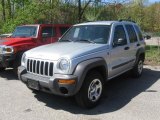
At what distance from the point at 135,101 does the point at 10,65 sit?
4.04 metres

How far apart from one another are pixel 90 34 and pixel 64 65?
1662mm

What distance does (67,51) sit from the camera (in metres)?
5.74

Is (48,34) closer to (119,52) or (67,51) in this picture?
(119,52)

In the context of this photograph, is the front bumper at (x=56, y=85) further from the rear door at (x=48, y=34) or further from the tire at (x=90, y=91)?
the rear door at (x=48, y=34)

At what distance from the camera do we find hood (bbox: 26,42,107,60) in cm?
555

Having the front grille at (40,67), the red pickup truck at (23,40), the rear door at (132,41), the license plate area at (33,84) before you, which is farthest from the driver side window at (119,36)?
the red pickup truck at (23,40)

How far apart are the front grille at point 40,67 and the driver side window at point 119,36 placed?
6.06ft

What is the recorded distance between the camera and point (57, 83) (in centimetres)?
530

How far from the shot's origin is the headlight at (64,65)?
211 inches

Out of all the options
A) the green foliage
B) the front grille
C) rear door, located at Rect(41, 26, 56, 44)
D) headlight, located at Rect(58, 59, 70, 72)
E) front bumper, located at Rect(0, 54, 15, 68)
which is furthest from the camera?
the green foliage

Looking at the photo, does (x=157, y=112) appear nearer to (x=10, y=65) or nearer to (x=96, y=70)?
(x=96, y=70)

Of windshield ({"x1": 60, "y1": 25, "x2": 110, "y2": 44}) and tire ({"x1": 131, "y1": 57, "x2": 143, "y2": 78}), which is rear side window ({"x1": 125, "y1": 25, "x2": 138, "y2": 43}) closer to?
tire ({"x1": 131, "y1": 57, "x2": 143, "y2": 78})

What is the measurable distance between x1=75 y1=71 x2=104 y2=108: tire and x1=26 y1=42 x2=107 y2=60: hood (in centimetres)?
50

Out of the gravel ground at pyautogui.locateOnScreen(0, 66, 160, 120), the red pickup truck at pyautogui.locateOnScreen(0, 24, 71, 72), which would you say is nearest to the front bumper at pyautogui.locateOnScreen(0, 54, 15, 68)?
the red pickup truck at pyautogui.locateOnScreen(0, 24, 71, 72)
